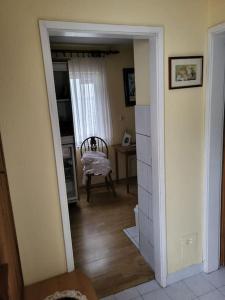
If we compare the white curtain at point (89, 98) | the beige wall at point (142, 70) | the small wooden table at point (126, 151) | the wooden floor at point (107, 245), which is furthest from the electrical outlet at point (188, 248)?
the white curtain at point (89, 98)

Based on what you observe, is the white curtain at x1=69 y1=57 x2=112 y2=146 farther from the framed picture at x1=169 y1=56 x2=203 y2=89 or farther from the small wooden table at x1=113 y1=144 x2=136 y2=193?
the framed picture at x1=169 y1=56 x2=203 y2=89

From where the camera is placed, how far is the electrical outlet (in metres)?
2.05

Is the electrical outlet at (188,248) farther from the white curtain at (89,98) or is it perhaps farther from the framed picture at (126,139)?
the white curtain at (89,98)

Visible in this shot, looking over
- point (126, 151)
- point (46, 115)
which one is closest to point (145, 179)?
point (46, 115)

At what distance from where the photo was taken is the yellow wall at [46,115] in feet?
4.32

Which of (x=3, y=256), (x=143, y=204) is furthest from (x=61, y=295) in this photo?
(x=143, y=204)

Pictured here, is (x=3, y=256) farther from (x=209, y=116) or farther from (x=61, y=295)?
(x=209, y=116)

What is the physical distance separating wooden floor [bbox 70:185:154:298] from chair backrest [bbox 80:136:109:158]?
84cm

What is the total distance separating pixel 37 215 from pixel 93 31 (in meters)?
1.20

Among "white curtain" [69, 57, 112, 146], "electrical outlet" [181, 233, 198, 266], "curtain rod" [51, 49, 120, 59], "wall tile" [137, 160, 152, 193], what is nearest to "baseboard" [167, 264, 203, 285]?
"electrical outlet" [181, 233, 198, 266]

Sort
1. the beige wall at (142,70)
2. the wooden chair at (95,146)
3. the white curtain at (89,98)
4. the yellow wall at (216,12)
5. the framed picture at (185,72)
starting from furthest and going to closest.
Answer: the wooden chair at (95,146) < the white curtain at (89,98) < the beige wall at (142,70) < the framed picture at (185,72) < the yellow wall at (216,12)

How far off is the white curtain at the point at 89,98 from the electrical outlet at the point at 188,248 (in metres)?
2.49

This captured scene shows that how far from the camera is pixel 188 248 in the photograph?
207 cm

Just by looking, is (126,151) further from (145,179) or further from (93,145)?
(145,179)
